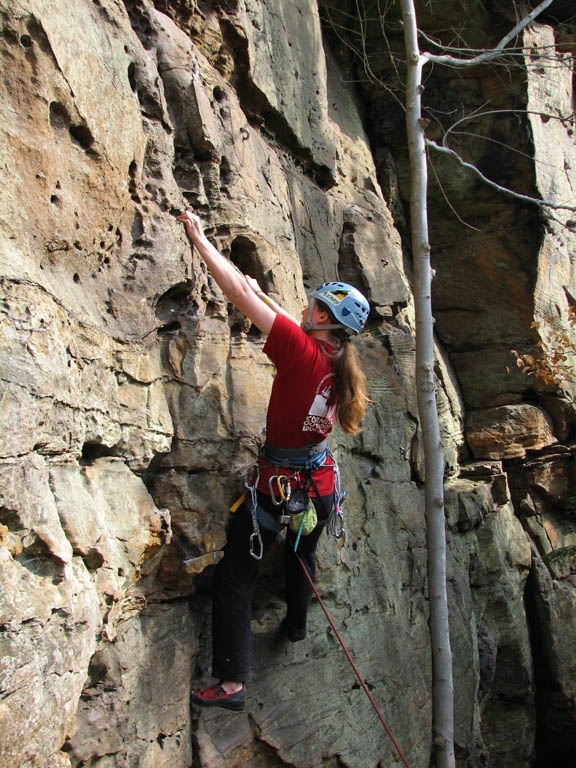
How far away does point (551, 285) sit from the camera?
313 inches

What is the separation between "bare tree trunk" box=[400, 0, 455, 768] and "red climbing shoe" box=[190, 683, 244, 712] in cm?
189

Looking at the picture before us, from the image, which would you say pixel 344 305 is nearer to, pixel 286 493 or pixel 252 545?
pixel 286 493

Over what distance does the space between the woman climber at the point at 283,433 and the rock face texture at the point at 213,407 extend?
230 millimetres

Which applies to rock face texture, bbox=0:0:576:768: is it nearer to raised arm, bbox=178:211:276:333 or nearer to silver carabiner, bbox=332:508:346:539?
silver carabiner, bbox=332:508:346:539

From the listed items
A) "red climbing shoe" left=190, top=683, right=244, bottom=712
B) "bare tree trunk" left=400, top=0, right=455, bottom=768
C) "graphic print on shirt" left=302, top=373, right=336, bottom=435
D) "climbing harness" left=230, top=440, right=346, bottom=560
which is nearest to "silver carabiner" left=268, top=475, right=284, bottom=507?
"climbing harness" left=230, top=440, right=346, bottom=560

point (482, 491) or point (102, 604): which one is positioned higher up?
point (482, 491)

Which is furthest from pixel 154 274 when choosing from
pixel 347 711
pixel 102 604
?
pixel 347 711

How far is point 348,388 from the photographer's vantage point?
3611 mm

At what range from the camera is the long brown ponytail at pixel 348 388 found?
361cm

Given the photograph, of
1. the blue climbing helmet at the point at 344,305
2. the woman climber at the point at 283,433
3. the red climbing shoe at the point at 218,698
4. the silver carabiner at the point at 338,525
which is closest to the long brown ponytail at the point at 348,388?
the woman climber at the point at 283,433

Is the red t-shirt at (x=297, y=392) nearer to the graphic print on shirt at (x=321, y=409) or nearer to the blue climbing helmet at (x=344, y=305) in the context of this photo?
the graphic print on shirt at (x=321, y=409)

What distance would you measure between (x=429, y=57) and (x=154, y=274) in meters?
3.21

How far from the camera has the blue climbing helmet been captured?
3746mm

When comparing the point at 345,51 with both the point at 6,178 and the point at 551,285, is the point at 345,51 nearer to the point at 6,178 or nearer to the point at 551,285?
A: the point at 551,285
